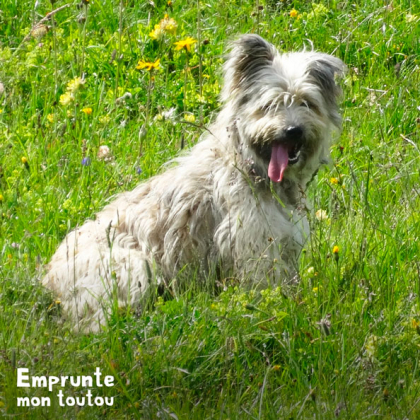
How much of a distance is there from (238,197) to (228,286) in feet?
2.43

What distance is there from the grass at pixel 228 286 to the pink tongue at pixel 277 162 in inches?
12.9

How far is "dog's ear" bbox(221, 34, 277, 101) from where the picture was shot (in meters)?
5.14

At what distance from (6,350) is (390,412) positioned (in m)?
1.61

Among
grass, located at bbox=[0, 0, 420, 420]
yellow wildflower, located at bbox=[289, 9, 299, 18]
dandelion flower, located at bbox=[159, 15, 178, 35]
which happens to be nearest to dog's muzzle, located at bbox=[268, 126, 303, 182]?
grass, located at bbox=[0, 0, 420, 420]

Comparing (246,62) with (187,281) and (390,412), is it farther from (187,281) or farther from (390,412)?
(390,412)

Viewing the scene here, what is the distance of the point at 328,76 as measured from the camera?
5223mm

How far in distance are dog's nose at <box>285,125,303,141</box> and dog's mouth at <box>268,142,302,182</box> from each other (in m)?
0.09

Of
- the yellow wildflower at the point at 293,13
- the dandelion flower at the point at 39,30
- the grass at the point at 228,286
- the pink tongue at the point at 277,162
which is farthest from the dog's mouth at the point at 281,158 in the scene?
the yellow wildflower at the point at 293,13

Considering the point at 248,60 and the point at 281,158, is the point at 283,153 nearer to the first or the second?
the point at 281,158

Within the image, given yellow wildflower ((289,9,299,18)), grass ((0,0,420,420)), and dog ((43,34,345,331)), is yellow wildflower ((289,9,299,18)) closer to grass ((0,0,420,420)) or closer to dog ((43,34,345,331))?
grass ((0,0,420,420))

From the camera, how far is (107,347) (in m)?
4.03

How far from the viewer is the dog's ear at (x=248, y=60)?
5.14 m

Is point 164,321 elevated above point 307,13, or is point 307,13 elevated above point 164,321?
point 307,13

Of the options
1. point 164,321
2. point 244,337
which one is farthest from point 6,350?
point 244,337
